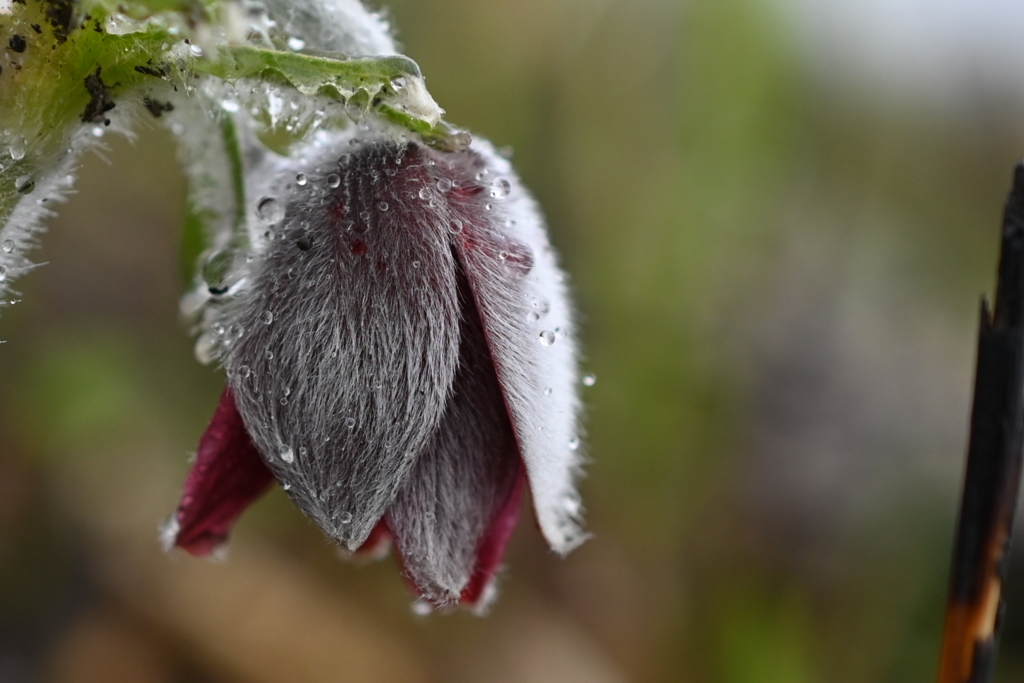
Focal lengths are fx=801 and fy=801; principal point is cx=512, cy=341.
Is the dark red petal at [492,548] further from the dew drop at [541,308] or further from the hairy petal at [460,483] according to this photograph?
the dew drop at [541,308]

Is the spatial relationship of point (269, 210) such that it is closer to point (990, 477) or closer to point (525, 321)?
point (525, 321)

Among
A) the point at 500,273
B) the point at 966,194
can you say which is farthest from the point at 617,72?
the point at 500,273

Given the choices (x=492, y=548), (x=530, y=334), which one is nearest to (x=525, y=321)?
(x=530, y=334)

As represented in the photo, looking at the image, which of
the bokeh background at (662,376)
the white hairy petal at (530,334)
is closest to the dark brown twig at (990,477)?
the white hairy petal at (530,334)

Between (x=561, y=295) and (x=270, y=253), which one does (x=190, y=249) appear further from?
(x=561, y=295)

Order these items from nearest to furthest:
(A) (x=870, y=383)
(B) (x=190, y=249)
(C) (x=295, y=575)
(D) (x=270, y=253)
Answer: (D) (x=270, y=253), (B) (x=190, y=249), (C) (x=295, y=575), (A) (x=870, y=383)

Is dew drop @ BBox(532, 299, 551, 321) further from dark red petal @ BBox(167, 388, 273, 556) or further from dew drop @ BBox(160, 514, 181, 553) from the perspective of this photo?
dew drop @ BBox(160, 514, 181, 553)
